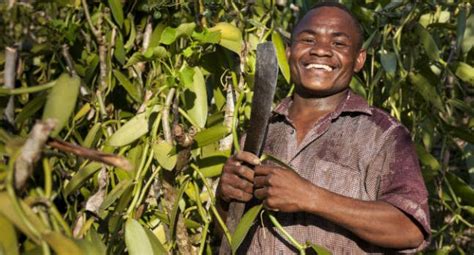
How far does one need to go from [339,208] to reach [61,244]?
63 centimetres

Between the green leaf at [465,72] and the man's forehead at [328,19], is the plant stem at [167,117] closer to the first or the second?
the man's forehead at [328,19]

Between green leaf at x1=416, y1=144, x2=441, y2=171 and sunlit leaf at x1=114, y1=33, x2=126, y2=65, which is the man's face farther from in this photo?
green leaf at x1=416, y1=144, x2=441, y2=171

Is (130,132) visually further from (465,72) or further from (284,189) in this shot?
(465,72)

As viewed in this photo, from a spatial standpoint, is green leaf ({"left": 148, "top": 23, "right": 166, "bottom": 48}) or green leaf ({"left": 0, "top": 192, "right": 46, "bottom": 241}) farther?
green leaf ({"left": 148, "top": 23, "right": 166, "bottom": 48})

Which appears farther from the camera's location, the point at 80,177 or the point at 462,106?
the point at 462,106

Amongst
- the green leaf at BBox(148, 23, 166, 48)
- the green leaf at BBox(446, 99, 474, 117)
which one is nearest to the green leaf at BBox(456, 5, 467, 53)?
the green leaf at BBox(446, 99, 474, 117)

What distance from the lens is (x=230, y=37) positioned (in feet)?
5.43

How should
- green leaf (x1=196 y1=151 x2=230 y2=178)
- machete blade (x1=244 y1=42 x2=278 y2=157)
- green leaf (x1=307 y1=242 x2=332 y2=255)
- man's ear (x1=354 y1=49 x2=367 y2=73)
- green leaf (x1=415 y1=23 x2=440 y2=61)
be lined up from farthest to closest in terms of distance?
1. green leaf (x1=415 y1=23 x2=440 y2=61)
2. green leaf (x1=196 y1=151 x2=230 y2=178)
3. man's ear (x1=354 y1=49 x2=367 y2=73)
4. green leaf (x1=307 y1=242 x2=332 y2=255)
5. machete blade (x1=244 y1=42 x2=278 y2=157)

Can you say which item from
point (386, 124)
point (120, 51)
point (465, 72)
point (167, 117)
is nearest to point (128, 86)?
point (120, 51)

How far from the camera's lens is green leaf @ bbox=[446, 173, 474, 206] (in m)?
1.99

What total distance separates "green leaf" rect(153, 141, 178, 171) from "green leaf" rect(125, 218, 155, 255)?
13 centimetres

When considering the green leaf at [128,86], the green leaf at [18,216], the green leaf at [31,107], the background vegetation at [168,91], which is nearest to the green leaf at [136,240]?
the background vegetation at [168,91]

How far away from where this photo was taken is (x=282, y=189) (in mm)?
1309

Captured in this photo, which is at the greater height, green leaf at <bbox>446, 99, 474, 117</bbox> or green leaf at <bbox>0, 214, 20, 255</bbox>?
green leaf at <bbox>0, 214, 20, 255</bbox>
